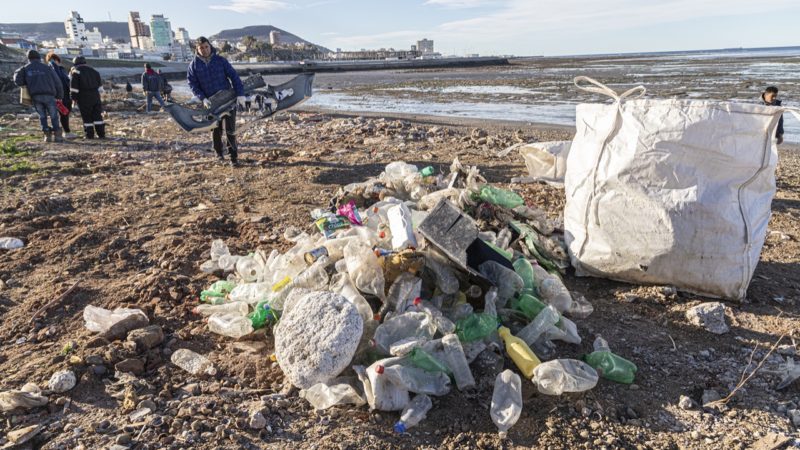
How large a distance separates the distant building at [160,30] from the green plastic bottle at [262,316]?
530 feet

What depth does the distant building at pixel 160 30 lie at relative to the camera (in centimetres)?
13938

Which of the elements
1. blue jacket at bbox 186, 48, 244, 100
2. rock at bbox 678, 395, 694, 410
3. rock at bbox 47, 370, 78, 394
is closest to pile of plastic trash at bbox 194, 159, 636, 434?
rock at bbox 678, 395, 694, 410

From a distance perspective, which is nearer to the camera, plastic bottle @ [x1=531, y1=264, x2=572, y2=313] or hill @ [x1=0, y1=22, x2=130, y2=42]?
plastic bottle @ [x1=531, y1=264, x2=572, y2=313]

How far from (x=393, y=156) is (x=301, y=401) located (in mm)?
5165

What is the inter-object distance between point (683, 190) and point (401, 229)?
5.17 ft

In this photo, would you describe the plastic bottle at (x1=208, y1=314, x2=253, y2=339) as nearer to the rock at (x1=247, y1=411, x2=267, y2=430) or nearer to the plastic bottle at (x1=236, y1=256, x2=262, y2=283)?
the plastic bottle at (x1=236, y1=256, x2=262, y2=283)

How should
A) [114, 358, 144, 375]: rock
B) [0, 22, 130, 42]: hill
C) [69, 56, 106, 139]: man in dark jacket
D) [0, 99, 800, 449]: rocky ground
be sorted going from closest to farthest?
[0, 99, 800, 449]: rocky ground, [114, 358, 144, 375]: rock, [69, 56, 106, 139]: man in dark jacket, [0, 22, 130, 42]: hill

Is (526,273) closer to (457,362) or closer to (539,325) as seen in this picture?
(539,325)

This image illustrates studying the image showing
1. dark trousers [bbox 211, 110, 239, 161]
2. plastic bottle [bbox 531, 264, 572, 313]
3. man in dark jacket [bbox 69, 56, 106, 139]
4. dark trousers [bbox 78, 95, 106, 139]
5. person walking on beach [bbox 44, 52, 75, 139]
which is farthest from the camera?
person walking on beach [bbox 44, 52, 75, 139]

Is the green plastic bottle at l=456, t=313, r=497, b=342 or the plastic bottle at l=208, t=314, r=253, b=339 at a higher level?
the green plastic bottle at l=456, t=313, r=497, b=342

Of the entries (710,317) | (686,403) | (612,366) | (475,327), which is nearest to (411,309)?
(475,327)

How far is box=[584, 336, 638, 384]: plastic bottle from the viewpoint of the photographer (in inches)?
85.7

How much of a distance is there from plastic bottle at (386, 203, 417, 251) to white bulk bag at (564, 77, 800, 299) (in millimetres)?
1159

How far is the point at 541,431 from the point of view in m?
1.89
